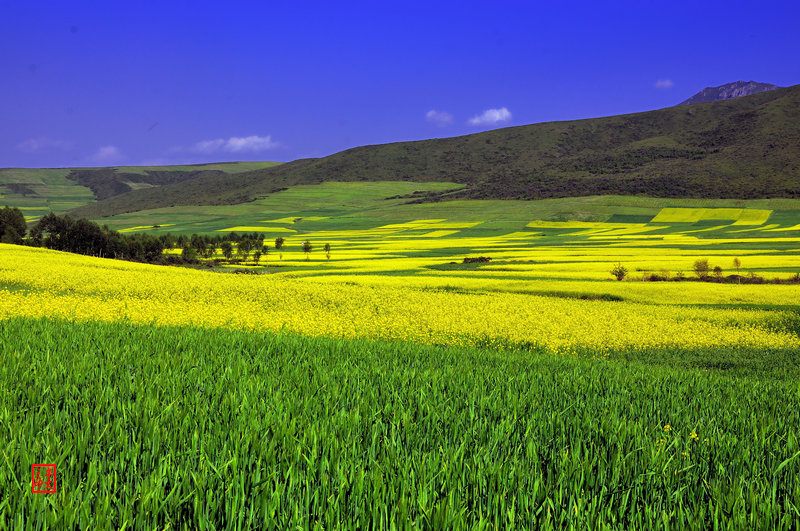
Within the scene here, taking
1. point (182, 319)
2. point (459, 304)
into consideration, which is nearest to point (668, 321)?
point (459, 304)

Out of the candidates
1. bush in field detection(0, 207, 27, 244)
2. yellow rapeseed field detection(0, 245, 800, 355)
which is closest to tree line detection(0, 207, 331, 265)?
bush in field detection(0, 207, 27, 244)

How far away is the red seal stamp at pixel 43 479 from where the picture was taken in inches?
124

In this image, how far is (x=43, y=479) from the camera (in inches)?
131

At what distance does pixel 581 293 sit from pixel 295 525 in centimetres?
3566

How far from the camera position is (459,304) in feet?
88.1

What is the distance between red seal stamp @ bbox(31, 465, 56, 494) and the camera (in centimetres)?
315

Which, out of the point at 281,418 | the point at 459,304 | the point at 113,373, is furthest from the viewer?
the point at 459,304

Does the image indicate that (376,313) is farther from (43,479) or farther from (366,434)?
(43,479)

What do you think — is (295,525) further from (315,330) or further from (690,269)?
(690,269)

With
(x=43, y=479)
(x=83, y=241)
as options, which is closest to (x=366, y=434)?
(x=43, y=479)

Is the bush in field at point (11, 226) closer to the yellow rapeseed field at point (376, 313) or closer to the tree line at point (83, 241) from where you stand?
the tree line at point (83, 241)

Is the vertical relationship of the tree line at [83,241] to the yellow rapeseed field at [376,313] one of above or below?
above

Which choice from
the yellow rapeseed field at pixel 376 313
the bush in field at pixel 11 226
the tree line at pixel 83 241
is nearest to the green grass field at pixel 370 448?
the yellow rapeseed field at pixel 376 313

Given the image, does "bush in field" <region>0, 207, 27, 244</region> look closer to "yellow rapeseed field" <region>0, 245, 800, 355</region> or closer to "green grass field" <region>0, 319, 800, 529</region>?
"yellow rapeseed field" <region>0, 245, 800, 355</region>
